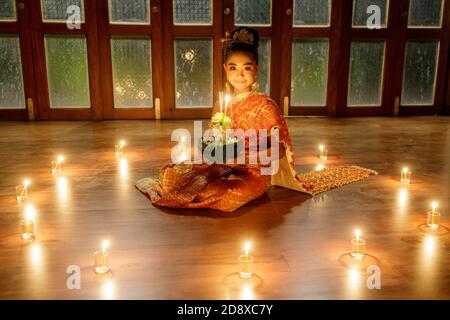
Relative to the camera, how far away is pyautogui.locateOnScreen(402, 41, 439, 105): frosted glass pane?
598 centimetres

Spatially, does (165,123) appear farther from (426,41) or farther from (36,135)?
(426,41)

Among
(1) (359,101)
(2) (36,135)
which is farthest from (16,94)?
(1) (359,101)

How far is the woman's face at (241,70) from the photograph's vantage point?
8.25ft

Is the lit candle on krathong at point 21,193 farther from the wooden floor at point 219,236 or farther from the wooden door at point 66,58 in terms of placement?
the wooden door at point 66,58

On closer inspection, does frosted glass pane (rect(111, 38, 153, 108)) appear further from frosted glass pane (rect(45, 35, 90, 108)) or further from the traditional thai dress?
the traditional thai dress

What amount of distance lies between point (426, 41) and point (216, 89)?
297cm

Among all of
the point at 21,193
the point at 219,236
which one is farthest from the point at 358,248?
the point at 21,193

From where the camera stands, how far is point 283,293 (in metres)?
1.53

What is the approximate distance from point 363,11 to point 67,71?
398 centimetres

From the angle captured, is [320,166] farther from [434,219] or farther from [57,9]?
[57,9]

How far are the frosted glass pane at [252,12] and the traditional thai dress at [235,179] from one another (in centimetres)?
336

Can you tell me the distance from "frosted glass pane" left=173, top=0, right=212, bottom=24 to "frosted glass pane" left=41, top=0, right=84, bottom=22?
119cm

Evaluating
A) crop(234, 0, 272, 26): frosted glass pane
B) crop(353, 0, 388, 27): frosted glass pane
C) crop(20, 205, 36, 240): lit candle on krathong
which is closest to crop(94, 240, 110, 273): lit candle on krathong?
crop(20, 205, 36, 240): lit candle on krathong

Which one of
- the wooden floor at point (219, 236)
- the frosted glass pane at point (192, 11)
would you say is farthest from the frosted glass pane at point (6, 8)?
the wooden floor at point (219, 236)
